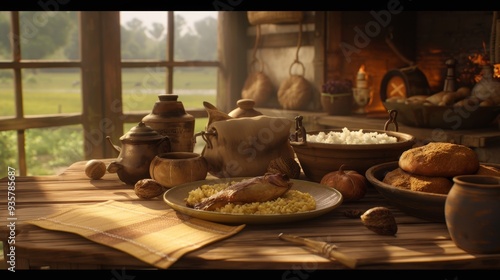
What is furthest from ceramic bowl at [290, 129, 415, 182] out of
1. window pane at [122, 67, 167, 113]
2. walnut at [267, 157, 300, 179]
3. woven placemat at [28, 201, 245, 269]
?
window pane at [122, 67, 167, 113]

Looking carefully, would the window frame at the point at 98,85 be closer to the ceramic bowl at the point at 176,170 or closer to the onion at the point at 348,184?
the ceramic bowl at the point at 176,170

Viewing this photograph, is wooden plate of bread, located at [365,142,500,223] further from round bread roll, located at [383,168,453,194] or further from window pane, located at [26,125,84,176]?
window pane, located at [26,125,84,176]

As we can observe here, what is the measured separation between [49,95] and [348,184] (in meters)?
13.0

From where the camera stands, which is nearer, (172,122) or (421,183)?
(421,183)

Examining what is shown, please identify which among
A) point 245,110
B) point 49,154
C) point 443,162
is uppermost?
point 245,110

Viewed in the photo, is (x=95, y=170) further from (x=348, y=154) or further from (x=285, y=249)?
(x=285, y=249)

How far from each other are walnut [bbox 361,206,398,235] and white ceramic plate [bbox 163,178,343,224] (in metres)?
0.13

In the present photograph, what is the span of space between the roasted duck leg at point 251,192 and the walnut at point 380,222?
30 centimetres

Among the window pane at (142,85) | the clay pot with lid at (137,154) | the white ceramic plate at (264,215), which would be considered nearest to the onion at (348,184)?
the white ceramic plate at (264,215)

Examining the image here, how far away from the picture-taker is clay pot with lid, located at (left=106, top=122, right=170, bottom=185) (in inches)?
87.2

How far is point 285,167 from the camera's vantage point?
7.29ft

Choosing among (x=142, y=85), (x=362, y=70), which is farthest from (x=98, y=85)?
(x=362, y=70)

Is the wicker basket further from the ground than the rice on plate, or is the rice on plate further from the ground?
the wicker basket

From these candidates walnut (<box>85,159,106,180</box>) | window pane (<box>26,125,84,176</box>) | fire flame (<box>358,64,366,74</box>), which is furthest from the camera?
window pane (<box>26,125,84,176</box>)
